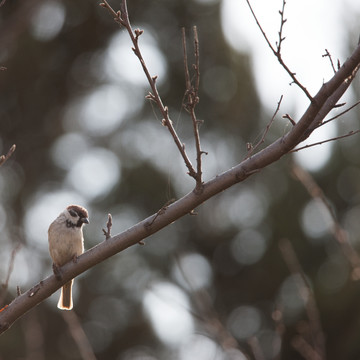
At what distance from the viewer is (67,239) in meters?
4.16

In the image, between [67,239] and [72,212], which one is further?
[72,212]

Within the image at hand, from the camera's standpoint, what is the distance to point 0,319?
2.79 metres

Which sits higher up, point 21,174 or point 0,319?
point 21,174

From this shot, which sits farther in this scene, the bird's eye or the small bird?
the bird's eye

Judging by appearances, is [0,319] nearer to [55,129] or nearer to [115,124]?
[115,124]

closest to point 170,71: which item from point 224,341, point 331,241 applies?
point 331,241

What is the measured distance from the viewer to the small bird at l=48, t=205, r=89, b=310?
405cm

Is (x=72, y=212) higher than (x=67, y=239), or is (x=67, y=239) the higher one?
(x=72, y=212)

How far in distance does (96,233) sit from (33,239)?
3.18ft

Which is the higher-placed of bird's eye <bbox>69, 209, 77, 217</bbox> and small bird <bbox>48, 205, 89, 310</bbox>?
bird's eye <bbox>69, 209, 77, 217</bbox>

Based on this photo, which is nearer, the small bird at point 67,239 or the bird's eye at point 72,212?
the small bird at point 67,239

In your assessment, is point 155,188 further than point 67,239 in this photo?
Yes

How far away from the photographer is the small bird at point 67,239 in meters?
4.05

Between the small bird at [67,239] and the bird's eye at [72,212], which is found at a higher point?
the bird's eye at [72,212]
